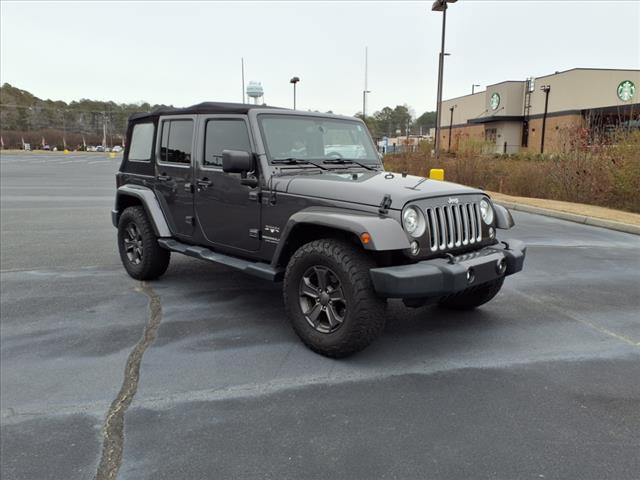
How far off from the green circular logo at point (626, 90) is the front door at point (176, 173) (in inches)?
1667

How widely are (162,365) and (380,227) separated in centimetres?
186

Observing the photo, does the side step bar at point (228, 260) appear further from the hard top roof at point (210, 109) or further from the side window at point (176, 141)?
the hard top roof at point (210, 109)

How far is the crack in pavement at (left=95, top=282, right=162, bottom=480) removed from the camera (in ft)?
8.30

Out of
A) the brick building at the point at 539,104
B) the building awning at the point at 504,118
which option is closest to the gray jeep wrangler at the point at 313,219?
the brick building at the point at 539,104

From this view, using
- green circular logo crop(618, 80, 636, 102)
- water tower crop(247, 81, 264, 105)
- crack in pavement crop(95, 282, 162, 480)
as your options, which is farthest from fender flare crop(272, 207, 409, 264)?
green circular logo crop(618, 80, 636, 102)

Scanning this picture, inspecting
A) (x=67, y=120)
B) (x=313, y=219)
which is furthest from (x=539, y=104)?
(x=67, y=120)

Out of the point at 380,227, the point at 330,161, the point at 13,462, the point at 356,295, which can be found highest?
the point at 330,161

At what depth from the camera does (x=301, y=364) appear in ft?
12.1

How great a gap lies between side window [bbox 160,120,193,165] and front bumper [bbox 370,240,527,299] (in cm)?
272

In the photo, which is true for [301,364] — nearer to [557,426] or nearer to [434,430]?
[434,430]

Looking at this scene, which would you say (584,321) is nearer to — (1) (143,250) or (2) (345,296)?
(2) (345,296)

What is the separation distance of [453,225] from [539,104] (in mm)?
45639

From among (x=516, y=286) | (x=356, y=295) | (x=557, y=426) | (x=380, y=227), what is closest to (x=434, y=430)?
(x=557, y=426)

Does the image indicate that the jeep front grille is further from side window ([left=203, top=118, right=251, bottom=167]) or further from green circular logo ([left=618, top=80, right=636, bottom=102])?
green circular logo ([left=618, top=80, right=636, bottom=102])
